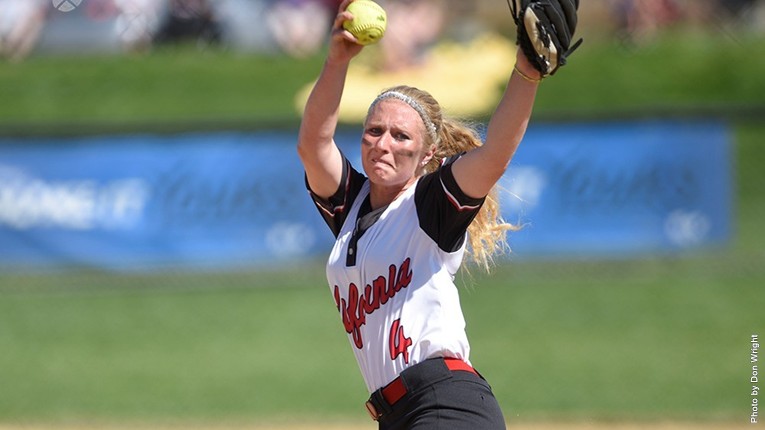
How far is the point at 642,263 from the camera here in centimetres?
1008

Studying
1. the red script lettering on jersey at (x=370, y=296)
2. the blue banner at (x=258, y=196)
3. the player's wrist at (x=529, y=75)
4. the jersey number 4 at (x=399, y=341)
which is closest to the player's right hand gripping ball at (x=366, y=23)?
the player's wrist at (x=529, y=75)

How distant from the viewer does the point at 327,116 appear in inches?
131

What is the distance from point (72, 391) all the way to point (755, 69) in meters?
8.53

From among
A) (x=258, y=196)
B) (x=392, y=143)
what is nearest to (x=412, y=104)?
(x=392, y=143)

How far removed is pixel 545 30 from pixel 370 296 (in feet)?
3.11

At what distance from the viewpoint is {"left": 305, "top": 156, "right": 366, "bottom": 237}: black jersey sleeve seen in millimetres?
3482

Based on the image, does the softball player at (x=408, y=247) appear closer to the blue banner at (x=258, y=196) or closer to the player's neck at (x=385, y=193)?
the player's neck at (x=385, y=193)

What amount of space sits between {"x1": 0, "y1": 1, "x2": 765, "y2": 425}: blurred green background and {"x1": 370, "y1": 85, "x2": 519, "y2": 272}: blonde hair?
3.82 meters

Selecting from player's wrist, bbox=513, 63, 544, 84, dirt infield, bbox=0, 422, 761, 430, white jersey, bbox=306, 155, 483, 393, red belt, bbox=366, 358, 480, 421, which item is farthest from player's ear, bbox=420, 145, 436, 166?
dirt infield, bbox=0, 422, 761, 430

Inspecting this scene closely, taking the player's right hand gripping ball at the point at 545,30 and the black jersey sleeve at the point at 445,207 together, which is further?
the black jersey sleeve at the point at 445,207

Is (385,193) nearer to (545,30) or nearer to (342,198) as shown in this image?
(342,198)

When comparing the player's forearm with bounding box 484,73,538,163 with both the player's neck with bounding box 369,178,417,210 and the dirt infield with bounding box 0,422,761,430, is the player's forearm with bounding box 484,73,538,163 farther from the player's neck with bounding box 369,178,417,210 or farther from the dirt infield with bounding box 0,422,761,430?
the dirt infield with bounding box 0,422,761,430

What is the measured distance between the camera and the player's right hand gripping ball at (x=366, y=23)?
3158 millimetres

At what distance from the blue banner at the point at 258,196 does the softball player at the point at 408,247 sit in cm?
643
